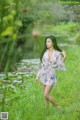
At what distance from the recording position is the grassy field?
12.2 feet

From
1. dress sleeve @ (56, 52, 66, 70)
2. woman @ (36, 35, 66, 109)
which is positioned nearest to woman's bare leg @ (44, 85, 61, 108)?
woman @ (36, 35, 66, 109)

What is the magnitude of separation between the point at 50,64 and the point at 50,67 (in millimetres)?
24

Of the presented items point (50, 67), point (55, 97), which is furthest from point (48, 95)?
point (50, 67)

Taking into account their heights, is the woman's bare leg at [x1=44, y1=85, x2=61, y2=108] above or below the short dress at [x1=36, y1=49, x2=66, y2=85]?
below

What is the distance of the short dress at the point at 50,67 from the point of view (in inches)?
148

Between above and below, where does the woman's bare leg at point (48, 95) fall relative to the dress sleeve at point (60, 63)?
below

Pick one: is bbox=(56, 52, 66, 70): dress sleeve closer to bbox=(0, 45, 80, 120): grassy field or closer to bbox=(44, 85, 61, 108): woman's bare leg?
bbox=(0, 45, 80, 120): grassy field

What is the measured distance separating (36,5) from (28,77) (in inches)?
21.2

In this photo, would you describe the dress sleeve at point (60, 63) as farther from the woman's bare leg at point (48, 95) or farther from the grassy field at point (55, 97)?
the woman's bare leg at point (48, 95)

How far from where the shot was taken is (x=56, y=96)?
382 centimetres

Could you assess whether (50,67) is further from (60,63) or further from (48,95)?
(48,95)

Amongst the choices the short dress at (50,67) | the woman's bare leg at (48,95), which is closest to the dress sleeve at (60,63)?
the short dress at (50,67)

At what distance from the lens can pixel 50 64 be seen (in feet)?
12.4

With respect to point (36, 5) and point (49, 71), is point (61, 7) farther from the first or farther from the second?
point (49, 71)
